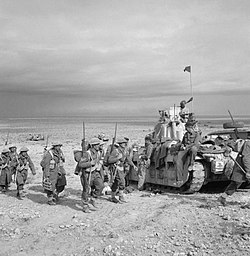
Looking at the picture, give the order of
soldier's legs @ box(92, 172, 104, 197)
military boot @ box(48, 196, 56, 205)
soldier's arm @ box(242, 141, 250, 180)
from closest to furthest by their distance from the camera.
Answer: soldier's legs @ box(92, 172, 104, 197)
soldier's arm @ box(242, 141, 250, 180)
military boot @ box(48, 196, 56, 205)

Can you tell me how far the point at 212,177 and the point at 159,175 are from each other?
5.93 feet

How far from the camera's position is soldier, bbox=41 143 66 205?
10906 millimetres

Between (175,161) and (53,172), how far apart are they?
3764mm

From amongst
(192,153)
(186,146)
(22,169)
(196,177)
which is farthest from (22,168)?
(196,177)

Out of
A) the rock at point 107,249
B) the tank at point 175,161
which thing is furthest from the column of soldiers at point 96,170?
the rock at point 107,249

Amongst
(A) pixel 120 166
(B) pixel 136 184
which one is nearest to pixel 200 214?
(A) pixel 120 166

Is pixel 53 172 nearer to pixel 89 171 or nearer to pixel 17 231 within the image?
pixel 89 171

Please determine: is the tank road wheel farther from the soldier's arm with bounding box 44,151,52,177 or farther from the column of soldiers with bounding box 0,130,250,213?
the soldier's arm with bounding box 44,151,52,177

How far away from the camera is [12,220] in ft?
31.5

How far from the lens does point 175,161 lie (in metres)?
12.5

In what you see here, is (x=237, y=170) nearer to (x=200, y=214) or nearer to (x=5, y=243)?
(x=200, y=214)

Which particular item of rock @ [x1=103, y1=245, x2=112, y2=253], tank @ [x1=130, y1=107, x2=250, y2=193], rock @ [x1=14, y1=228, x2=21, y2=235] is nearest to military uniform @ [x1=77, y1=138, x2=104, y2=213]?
rock @ [x1=14, y1=228, x2=21, y2=235]

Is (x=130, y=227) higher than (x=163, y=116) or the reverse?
the reverse

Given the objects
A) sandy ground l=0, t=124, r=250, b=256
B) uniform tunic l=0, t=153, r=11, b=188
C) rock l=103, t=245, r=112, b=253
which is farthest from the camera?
uniform tunic l=0, t=153, r=11, b=188
